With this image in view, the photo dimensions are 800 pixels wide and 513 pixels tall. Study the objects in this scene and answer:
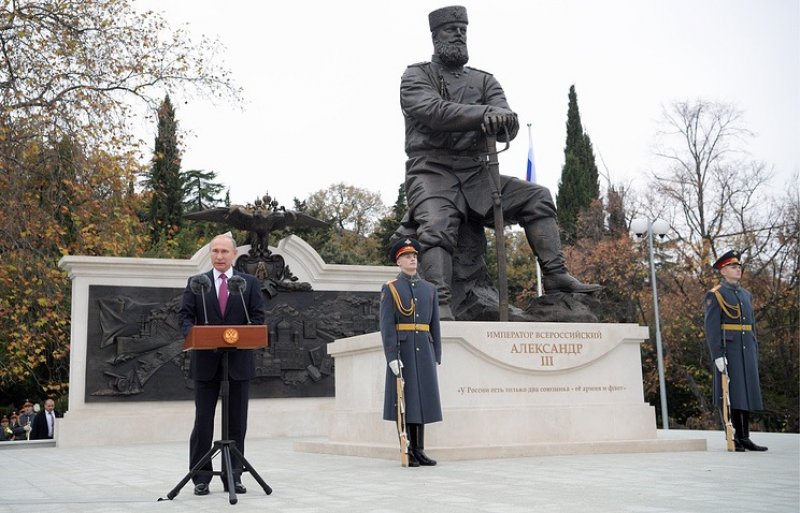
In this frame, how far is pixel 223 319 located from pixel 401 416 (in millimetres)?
2179

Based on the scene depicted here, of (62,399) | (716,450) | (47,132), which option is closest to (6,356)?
(62,399)

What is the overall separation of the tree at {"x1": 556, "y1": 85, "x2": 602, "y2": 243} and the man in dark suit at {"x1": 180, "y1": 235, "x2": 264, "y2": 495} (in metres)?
35.6

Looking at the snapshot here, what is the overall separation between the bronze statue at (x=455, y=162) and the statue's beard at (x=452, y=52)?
1 centimetres

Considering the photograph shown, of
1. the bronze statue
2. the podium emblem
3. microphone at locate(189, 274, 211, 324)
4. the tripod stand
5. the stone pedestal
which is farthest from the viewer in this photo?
the bronze statue

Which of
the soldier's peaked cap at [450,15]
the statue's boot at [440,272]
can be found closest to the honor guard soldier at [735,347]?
the statue's boot at [440,272]

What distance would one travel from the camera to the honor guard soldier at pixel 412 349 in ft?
25.2

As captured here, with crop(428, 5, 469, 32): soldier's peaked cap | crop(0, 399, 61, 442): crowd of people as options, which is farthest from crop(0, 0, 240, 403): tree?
crop(428, 5, 469, 32): soldier's peaked cap

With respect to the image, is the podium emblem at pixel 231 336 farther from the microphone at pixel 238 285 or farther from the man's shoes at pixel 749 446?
the man's shoes at pixel 749 446

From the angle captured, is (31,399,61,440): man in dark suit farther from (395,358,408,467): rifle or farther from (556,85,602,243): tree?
(556,85,602,243): tree

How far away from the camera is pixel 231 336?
562 centimetres

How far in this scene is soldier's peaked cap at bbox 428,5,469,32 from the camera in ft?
32.0

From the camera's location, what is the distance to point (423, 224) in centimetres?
946

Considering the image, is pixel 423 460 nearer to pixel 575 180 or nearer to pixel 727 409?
pixel 727 409

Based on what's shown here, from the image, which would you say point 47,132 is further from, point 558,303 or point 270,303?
point 558,303
